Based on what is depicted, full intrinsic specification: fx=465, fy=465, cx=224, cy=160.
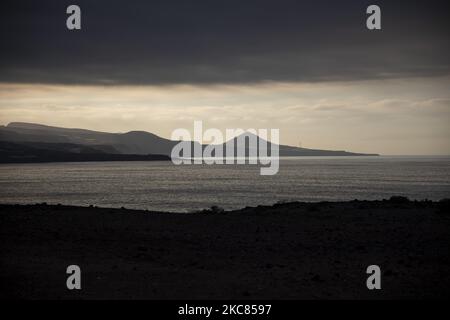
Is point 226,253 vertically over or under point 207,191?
over

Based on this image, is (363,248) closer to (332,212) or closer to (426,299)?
(426,299)

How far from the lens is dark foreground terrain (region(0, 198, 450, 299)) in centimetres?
1096

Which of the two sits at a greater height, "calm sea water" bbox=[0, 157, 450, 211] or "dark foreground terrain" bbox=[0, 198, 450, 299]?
"dark foreground terrain" bbox=[0, 198, 450, 299]

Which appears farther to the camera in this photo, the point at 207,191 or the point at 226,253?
the point at 207,191

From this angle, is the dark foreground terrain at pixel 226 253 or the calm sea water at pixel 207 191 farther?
the calm sea water at pixel 207 191

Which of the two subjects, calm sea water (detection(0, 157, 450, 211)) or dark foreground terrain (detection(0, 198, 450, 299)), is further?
calm sea water (detection(0, 157, 450, 211))

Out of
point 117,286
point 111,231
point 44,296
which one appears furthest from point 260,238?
point 44,296

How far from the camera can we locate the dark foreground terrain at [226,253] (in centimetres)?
1096

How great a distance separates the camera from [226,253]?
15.1 meters

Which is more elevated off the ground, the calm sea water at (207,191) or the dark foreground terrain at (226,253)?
the dark foreground terrain at (226,253)
